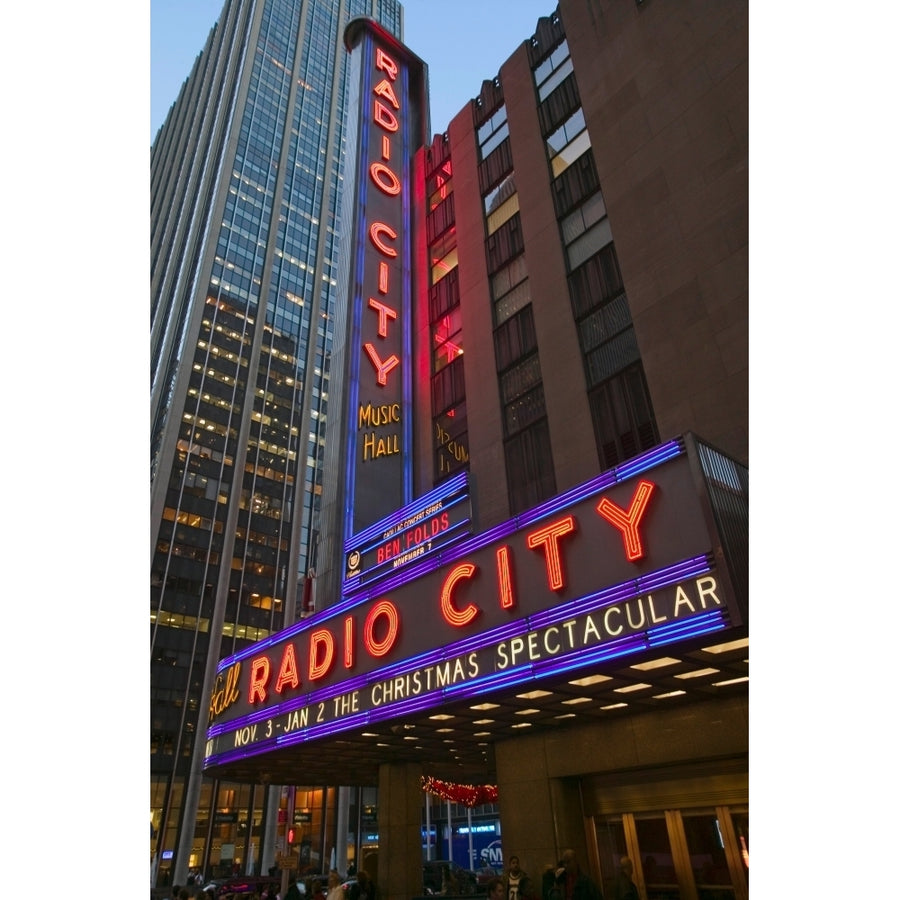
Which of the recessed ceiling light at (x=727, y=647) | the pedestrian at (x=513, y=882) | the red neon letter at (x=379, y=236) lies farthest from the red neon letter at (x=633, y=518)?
the red neon letter at (x=379, y=236)

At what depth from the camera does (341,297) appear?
26078 millimetres

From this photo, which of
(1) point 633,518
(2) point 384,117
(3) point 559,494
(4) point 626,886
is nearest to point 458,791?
(4) point 626,886

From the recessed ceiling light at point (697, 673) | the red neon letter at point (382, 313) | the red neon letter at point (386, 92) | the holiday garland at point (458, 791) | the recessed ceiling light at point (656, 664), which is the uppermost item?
the red neon letter at point (386, 92)

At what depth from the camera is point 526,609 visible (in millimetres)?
12516

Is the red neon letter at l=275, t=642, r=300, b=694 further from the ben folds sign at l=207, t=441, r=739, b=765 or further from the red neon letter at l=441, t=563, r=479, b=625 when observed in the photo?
the red neon letter at l=441, t=563, r=479, b=625

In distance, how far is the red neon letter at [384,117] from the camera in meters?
30.1

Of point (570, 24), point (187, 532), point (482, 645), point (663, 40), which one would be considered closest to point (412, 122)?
point (570, 24)

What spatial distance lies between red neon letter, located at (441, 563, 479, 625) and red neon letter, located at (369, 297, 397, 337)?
12935 mm

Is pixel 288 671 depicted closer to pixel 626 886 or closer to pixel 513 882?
pixel 513 882

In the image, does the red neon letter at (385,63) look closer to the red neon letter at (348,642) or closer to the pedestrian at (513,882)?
the red neon letter at (348,642)

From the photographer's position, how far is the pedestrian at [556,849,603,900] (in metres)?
11.4

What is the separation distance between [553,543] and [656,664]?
113 inches

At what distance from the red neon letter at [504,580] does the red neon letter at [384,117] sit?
2451 centimetres

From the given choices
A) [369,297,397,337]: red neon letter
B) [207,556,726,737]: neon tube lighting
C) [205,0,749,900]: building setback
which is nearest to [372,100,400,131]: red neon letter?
[205,0,749,900]: building setback
